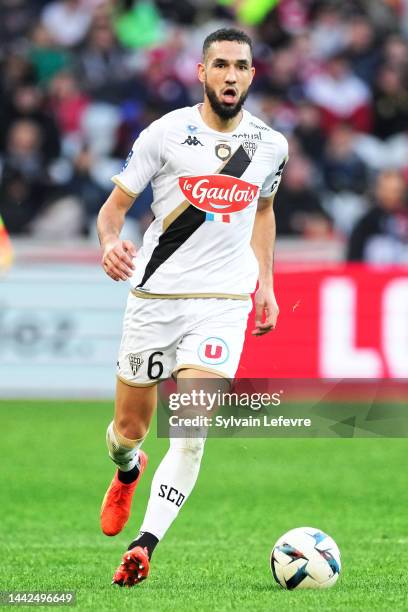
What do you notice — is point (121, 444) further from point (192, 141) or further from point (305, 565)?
point (192, 141)

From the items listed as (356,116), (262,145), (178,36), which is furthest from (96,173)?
(262,145)

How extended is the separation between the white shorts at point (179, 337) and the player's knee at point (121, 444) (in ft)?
1.24

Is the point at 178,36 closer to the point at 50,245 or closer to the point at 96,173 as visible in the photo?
the point at 96,173

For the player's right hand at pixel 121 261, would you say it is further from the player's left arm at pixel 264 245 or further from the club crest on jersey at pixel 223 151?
the player's left arm at pixel 264 245

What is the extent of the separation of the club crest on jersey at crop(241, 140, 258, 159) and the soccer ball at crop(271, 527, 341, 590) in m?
1.86

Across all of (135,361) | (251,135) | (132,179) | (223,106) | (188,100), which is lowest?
(188,100)

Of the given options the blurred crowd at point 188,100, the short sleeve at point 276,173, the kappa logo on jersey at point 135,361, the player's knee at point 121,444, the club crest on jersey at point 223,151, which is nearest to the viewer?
the club crest on jersey at point 223,151

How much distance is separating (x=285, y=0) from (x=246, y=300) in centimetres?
1273

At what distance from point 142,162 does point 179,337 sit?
857 mm

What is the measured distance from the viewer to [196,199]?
6.54 m

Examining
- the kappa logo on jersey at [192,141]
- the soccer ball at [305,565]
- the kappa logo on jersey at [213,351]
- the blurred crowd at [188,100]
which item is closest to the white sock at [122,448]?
the kappa logo on jersey at [213,351]

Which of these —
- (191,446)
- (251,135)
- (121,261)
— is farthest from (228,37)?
(191,446)

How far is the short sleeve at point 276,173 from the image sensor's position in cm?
680

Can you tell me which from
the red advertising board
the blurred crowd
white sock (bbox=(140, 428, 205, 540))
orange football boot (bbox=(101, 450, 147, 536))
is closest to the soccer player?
white sock (bbox=(140, 428, 205, 540))
